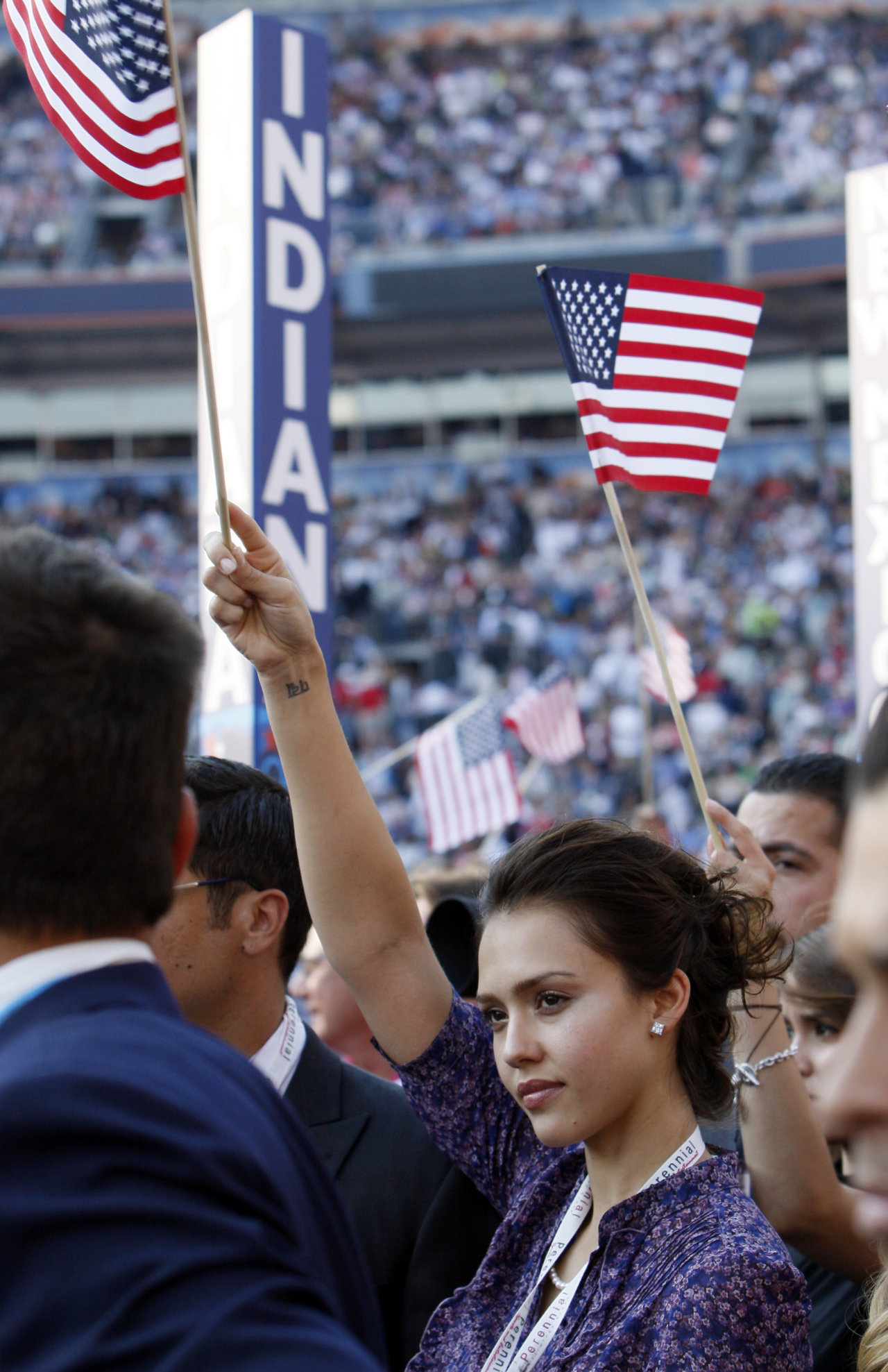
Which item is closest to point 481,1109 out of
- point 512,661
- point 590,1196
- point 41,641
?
point 590,1196

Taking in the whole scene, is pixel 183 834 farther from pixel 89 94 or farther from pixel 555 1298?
pixel 89 94

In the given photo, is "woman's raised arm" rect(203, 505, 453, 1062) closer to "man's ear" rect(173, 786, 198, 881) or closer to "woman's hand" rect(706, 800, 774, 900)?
"woman's hand" rect(706, 800, 774, 900)

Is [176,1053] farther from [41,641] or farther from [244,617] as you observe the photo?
[244,617]

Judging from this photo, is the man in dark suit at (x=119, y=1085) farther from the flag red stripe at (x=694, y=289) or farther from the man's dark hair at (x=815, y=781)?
the man's dark hair at (x=815, y=781)

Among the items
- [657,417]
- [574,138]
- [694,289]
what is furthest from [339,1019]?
[574,138]

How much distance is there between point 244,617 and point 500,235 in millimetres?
23423

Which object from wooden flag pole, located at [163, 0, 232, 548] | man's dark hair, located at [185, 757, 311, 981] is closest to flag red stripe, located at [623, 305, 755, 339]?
wooden flag pole, located at [163, 0, 232, 548]

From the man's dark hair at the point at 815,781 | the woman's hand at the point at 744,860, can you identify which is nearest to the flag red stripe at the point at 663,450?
the man's dark hair at the point at 815,781

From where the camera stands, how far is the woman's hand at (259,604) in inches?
83.4

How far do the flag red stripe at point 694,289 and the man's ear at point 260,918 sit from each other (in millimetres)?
1668

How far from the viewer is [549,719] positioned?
28.0 ft

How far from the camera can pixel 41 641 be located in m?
1.14

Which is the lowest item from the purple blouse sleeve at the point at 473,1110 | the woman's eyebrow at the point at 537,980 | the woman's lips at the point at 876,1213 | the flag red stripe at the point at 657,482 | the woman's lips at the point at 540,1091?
the purple blouse sleeve at the point at 473,1110

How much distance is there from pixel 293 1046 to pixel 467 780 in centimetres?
511
